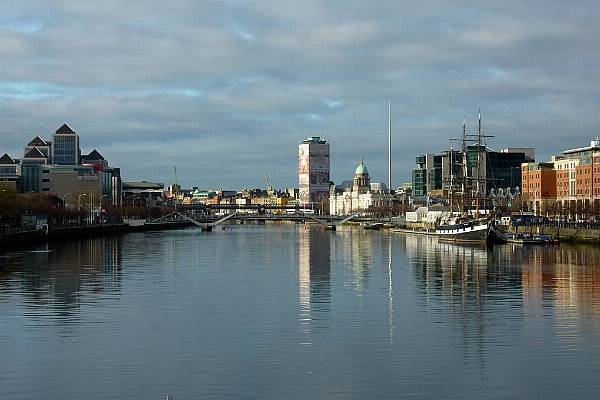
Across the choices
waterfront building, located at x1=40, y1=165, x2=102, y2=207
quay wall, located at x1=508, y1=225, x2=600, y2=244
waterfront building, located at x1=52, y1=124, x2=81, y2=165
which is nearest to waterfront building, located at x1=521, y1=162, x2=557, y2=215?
quay wall, located at x1=508, y1=225, x2=600, y2=244

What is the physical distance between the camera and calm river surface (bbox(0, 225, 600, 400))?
1797 cm

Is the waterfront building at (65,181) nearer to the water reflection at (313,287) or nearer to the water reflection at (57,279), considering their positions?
the water reflection at (57,279)

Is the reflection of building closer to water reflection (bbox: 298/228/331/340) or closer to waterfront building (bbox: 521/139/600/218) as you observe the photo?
water reflection (bbox: 298/228/331/340)

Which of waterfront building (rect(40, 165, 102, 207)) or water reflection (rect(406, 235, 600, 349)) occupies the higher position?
waterfront building (rect(40, 165, 102, 207))

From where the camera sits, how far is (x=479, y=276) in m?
42.0

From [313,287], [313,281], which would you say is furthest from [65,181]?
[313,287]

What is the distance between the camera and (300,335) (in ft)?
77.3

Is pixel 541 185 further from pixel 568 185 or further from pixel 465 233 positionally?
pixel 465 233

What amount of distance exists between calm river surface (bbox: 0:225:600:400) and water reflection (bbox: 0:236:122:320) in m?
0.12

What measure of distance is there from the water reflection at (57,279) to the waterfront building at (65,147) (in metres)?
129

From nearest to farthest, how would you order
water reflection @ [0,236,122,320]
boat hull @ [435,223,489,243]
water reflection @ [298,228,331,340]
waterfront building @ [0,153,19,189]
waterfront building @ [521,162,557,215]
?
water reflection @ [298,228,331,340], water reflection @ [0,236,122,320], boat hull @ [435,223,489,243], waterfront building @ [521,162,557,215], waterfront building @ [0,153,19,189]

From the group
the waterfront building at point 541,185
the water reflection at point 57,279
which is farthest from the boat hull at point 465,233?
the water reflection at point 57,279

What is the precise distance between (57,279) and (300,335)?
63.8 feet

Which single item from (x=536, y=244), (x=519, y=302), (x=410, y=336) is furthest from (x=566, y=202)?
(x=410, y=336)
